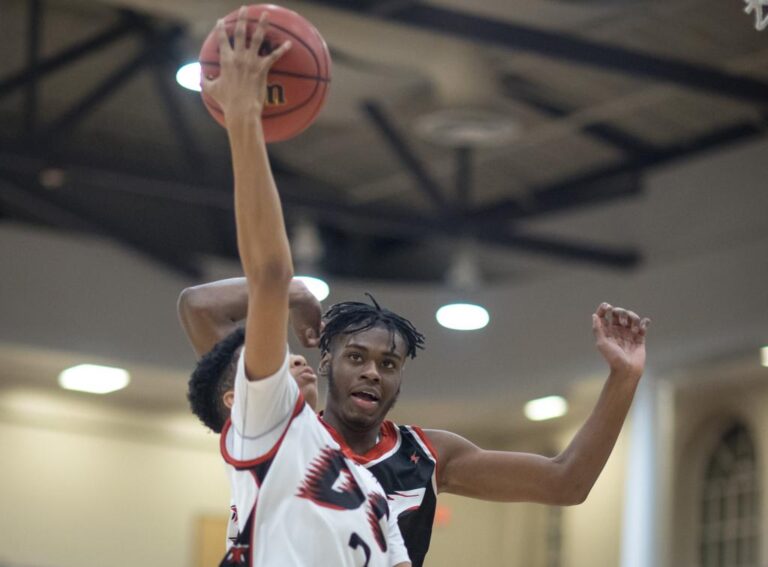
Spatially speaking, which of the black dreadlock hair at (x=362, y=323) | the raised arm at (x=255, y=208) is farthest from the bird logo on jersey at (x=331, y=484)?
the black dreadlock hair at (x=362, y=323)

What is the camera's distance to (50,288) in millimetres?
15430

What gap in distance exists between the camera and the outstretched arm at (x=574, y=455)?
14.5 ft

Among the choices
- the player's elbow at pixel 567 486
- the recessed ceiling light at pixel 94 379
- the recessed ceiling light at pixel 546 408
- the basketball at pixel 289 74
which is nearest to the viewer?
the basketball at pixel 289 74

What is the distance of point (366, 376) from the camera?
4.36m

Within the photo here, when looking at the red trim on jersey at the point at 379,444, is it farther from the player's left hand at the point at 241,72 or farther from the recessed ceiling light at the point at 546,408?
the recessed ceiling light at the point at 546,408

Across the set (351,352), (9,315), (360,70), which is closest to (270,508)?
(351,352)

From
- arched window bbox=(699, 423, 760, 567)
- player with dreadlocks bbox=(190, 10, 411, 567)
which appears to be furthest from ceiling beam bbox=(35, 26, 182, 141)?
player with dreadlocks bbox=(190, 10, 411, 567)

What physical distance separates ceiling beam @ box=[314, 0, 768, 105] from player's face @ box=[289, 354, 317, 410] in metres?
7.37

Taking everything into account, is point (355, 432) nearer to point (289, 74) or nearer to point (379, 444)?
point (379, 444)

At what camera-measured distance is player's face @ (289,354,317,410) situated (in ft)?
12.6

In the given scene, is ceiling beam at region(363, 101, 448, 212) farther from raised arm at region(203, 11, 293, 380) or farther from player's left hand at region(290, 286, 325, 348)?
raised arm at region(203, 11, 293, 380)

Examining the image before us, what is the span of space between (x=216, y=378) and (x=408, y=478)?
82 cm

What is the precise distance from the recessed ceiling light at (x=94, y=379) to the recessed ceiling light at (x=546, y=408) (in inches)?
163

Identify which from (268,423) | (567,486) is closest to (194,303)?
(268,423)
